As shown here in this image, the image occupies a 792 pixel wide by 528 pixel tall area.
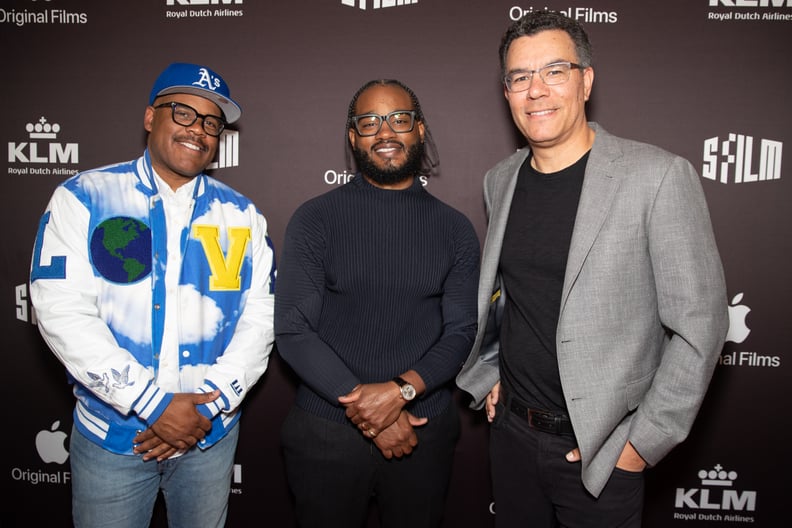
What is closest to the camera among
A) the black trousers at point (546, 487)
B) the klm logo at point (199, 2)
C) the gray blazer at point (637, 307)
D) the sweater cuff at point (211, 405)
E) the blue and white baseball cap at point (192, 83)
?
the gray blazer at point (637, 307)

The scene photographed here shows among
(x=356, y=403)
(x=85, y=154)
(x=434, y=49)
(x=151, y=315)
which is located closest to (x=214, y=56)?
(x=85, y=154)

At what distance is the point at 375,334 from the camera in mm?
1633

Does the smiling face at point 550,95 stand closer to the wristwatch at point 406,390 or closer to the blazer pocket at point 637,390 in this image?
the blazer pocket at point 637,390

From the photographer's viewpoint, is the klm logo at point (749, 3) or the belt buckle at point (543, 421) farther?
the klm logo at point (749, 3)

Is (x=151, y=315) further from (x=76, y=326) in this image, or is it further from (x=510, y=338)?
(x=510, y=338)

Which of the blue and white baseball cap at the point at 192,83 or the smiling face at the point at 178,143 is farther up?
the blue and white baseball cap at the point at 192,83

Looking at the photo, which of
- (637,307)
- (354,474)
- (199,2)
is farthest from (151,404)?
(199,2)

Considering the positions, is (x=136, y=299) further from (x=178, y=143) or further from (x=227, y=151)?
(x=227, y=151)

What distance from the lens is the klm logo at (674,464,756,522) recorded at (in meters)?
2.23

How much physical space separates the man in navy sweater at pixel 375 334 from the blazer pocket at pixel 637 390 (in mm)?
534

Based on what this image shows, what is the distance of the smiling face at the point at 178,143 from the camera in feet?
5.46

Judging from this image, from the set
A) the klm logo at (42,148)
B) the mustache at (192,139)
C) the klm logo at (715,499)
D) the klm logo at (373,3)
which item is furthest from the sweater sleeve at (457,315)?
the klm logo at (42,148)

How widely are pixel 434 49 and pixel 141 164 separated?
1.27 meters

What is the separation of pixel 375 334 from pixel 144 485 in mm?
886
